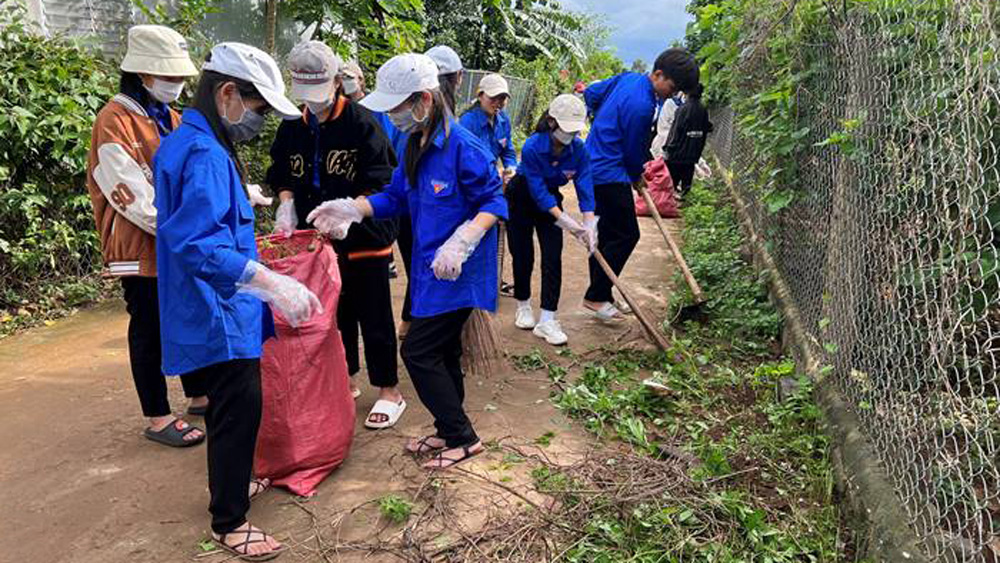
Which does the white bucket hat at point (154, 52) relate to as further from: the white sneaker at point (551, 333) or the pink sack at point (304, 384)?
the white sneaker at point (551, 333)

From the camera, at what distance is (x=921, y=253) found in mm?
2109

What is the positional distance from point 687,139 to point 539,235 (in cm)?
494

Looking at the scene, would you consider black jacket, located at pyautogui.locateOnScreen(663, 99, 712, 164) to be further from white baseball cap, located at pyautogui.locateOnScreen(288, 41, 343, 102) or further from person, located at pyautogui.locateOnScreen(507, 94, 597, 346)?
white baseball cap, located at pyautogui.locateOnScreen(288, 41, 343, 102)

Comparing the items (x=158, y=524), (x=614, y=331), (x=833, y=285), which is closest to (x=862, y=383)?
(x=833, y=285)

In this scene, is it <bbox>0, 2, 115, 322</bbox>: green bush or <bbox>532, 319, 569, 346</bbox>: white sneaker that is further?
<bbox>0, 2, 115, 322</bbox>: green bush

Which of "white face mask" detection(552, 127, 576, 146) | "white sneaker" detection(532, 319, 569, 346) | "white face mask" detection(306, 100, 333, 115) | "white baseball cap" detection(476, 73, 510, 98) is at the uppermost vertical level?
"white baseball cap" detection(476, 73, 510, 98)

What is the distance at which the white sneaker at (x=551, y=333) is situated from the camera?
448 centimetres

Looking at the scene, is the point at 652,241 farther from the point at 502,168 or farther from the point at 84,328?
the point at 84,328

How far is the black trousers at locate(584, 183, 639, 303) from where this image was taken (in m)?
4.66

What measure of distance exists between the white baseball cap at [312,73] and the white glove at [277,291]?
105 centimetres

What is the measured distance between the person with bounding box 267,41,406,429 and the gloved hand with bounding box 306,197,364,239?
168 millimetres

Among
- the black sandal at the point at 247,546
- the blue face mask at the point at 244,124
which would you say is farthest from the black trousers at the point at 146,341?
the blue face mask at the point at 244,124

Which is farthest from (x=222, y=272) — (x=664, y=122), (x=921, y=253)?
(x=664, y=122)

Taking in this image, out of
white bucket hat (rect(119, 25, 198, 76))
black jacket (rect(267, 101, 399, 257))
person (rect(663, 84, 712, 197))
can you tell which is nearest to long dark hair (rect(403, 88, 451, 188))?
black jacket (rect(267, 101, 399, 257))
